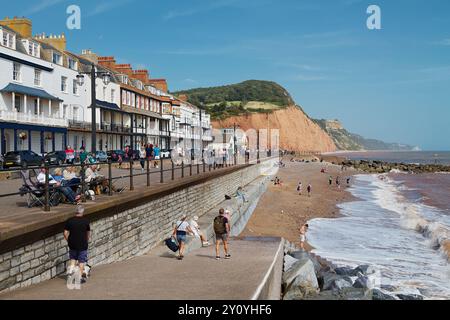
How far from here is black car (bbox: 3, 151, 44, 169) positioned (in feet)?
72.8

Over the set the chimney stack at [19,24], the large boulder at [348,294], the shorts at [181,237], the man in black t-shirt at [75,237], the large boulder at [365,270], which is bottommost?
the large boulder at [365,270]

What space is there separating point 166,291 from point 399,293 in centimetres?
908

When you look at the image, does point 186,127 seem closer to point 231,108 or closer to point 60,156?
point 60,156

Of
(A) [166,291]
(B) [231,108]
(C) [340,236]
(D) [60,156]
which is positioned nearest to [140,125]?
(D) [60,156]

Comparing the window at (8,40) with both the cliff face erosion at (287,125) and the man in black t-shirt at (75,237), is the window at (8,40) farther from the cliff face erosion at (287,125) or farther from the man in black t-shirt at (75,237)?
the cliff face erosion at (287,125)

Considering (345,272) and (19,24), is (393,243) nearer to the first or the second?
(345,272)

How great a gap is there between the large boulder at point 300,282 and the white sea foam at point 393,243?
394 cm

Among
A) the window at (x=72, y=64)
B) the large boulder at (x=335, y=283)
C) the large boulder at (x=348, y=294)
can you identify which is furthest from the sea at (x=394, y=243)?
the window at (x=72, y=64)

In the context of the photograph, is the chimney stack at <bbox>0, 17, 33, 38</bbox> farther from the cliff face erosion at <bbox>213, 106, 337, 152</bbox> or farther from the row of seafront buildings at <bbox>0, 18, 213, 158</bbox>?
the cliff face erosion at <bbox>213, 106, 337, 152</bbox>

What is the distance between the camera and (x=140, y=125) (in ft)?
155

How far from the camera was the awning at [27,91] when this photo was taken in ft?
89.9

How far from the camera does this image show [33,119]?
28.9m

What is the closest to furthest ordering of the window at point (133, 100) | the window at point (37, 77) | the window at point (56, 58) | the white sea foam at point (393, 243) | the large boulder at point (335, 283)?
the large boulder at point (335, 283), the white sea foam at point (393, 243), the window at point (37, 77), the window at point (56, 58), the window at point (133, 100)

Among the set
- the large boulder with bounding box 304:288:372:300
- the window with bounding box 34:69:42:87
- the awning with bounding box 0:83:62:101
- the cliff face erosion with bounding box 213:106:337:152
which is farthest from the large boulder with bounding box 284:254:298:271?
the cliff face erosion with bounding box 213:106:337:152
